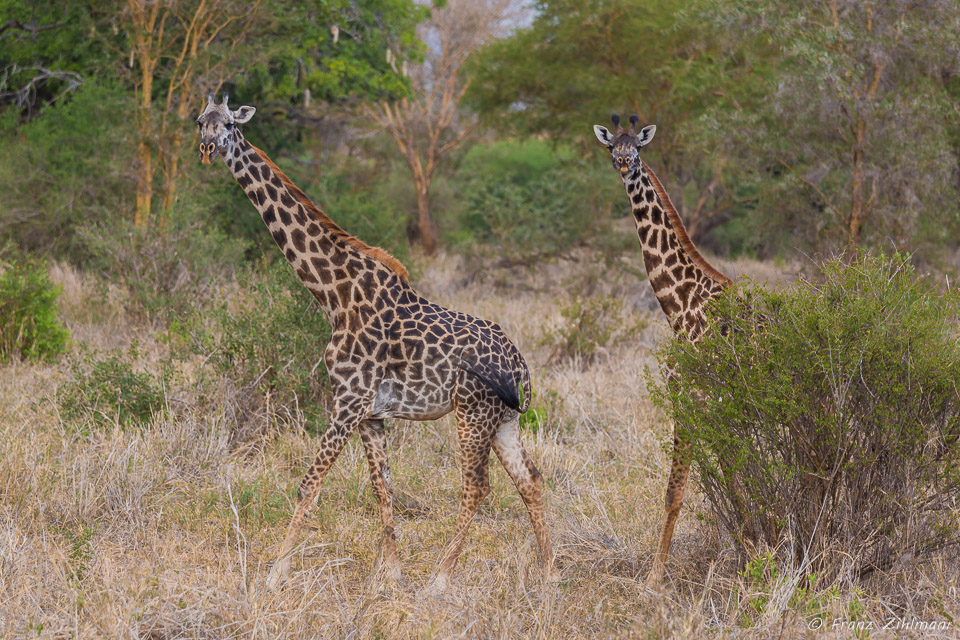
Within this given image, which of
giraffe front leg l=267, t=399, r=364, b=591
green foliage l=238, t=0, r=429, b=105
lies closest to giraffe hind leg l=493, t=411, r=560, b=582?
giraffe front leg l=267, t=399, r=364, b=591

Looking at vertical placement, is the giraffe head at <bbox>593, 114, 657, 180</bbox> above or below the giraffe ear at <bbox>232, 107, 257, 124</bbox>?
above

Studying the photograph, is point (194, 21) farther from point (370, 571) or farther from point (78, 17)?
point (370, 571)

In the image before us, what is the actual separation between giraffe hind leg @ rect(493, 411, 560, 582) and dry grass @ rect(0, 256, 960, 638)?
0.13 metres

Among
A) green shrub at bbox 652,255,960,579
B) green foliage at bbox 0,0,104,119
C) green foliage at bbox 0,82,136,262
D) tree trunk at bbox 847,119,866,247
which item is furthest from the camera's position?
green foliage at bbox 0,0,104,119

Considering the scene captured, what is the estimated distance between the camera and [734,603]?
4055 millimetres

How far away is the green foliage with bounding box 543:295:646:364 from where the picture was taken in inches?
364

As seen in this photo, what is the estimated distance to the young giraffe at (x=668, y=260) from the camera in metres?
4.66

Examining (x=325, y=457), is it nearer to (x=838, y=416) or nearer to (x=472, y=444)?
(x=472, y=444)

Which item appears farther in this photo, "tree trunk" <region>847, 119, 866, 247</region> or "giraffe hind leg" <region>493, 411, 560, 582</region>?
"tree trunk" <region>847, 119, 866, 247</region>

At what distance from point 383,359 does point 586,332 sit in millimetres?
5229

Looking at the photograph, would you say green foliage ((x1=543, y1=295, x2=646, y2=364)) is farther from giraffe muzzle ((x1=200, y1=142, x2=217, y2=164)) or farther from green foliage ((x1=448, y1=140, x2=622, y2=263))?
giraffe muzzle ((x1=200, y1=142, x2=217, y2=164))

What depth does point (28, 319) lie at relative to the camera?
8.47m

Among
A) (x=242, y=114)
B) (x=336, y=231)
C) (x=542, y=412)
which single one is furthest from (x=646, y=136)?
(x=542, y=412)

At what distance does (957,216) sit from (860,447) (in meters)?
9.35
